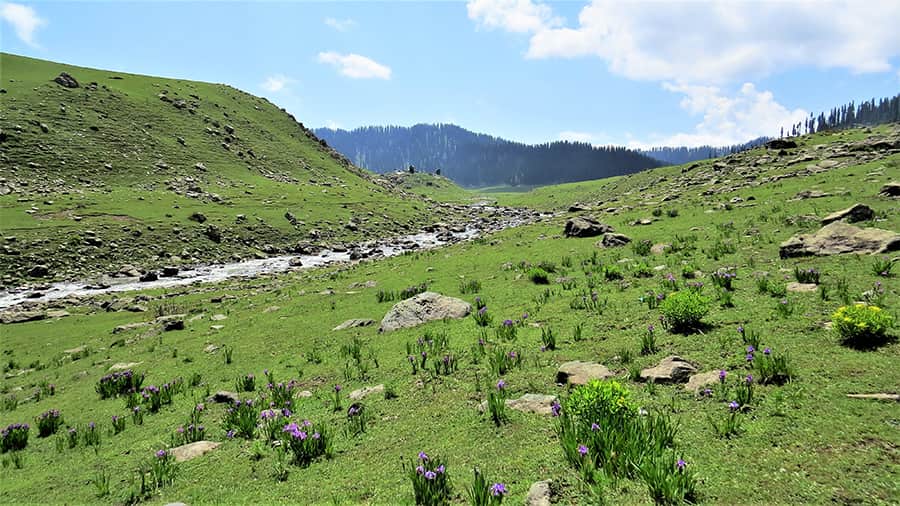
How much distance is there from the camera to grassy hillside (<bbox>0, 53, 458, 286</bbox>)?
38.1 m

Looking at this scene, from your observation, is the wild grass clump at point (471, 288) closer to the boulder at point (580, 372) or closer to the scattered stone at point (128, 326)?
the boulder at point (580, 372)

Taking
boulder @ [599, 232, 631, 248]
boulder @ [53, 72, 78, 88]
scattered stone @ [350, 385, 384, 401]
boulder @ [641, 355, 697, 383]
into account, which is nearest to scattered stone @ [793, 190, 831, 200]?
boulder @ [599, 232, 631, 248]

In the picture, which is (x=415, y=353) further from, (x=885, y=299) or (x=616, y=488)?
(x=885, y=299)

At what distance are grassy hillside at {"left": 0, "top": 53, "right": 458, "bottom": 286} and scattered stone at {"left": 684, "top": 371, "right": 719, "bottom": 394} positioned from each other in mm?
44115

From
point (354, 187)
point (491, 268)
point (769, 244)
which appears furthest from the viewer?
point (354, 187)

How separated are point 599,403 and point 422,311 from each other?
29.1ft

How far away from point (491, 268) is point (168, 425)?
1629 centimetres

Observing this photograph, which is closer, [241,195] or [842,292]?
[842,292]

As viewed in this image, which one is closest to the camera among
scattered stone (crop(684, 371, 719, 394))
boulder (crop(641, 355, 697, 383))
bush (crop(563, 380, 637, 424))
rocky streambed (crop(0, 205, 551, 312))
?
bush (crop(563, 380, 637, 424))

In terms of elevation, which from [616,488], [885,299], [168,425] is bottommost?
[168,425]

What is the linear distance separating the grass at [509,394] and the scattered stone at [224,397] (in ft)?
0.73

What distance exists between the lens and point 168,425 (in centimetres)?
870

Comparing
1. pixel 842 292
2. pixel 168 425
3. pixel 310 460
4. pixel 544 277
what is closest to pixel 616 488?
pixel 310 460

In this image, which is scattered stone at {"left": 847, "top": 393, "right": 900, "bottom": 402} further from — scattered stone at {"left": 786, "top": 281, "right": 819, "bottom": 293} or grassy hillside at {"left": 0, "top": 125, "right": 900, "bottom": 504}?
scattered stone at {"left": 786, "top": 281, "right": 819, "bottom": 293}
